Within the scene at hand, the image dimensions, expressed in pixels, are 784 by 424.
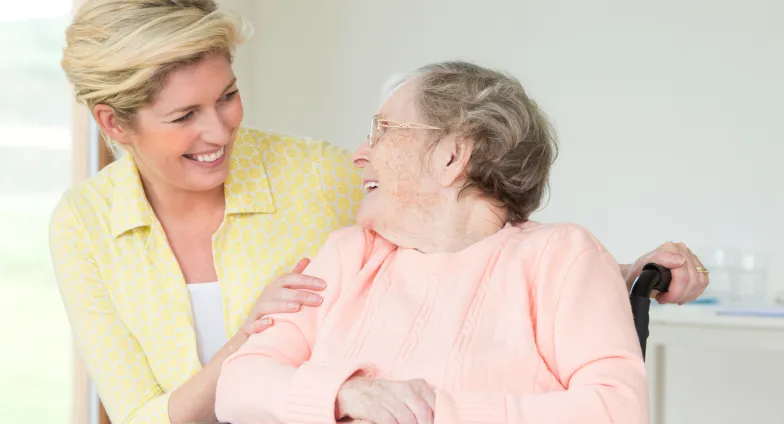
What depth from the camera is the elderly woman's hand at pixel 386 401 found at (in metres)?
1.35

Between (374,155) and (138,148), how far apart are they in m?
0.61

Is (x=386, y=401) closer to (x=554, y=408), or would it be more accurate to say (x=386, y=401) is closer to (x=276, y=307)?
(x=554, y=408)

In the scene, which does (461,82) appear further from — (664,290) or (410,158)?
(664,290)

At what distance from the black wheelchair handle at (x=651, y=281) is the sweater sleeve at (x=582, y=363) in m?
0.11

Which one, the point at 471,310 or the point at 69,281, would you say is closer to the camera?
the point at 471,310

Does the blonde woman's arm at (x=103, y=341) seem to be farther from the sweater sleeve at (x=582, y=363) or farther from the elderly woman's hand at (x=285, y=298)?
the sweater sleeve at (x=582, y=363)

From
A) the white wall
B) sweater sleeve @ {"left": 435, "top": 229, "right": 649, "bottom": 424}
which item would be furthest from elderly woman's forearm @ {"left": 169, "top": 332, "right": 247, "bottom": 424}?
the white wall

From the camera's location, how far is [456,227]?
1.64 m

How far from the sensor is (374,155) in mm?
1687

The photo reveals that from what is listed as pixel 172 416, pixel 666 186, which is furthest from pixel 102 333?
pixel 666 186

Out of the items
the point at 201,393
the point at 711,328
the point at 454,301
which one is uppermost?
the point at 454,301

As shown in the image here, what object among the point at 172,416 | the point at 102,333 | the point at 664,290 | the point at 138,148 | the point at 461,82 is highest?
the point at 461,82

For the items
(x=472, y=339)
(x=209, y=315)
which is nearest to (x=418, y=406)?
(x=472, y=339)

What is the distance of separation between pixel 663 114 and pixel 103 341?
2.81 metres
